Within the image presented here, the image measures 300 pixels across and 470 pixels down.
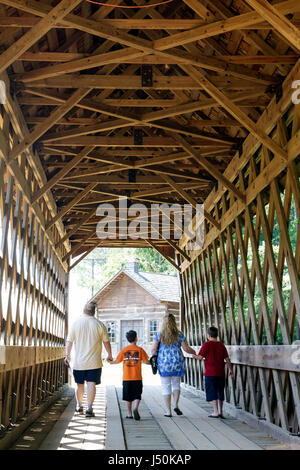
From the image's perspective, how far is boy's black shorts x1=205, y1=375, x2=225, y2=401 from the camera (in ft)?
25.0

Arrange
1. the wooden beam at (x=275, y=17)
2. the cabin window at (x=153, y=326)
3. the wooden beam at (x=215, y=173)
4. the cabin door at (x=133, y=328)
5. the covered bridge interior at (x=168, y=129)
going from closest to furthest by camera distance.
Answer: the wooden beam at (x=275, y=17) → the covered bridge interior at (x=168, y=129) → the wooden beam at (x=215, y=173) → the cabin window at (x=153, y=326) → the cabin door at (x=133, y=328)

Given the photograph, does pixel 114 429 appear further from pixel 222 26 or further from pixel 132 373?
pixel 222 26

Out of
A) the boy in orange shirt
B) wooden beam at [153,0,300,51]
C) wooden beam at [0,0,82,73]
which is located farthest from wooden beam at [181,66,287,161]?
the boy in orange shirt

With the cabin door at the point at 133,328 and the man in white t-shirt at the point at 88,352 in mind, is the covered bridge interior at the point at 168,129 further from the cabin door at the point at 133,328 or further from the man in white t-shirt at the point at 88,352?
the cabin door at the point at 133,328

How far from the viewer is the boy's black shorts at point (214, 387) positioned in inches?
300

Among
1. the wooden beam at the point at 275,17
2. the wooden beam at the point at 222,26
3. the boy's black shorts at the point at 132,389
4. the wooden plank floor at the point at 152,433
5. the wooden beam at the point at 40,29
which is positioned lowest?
the wooden plank floor at the point at 152,433

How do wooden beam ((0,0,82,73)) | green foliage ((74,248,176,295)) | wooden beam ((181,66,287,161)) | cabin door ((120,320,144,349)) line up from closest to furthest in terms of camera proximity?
wooden beam ((0,0,82,73))
wooden beam ((181,66,287,161))
cabin door ((120,320,144,349))
green foliage ((74,248,176,295))

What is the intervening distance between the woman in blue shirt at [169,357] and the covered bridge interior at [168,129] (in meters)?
0.83

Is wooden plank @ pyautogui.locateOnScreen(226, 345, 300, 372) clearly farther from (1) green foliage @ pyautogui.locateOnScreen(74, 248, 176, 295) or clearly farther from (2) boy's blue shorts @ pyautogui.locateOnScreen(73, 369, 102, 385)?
(1) green foliage @ pyautogui.locateOnScreen(74, 248, 176, 295)

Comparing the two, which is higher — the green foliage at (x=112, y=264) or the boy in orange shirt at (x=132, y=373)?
the green foliage at (x=112, y=264)

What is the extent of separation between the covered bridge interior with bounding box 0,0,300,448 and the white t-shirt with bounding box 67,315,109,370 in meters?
0.64

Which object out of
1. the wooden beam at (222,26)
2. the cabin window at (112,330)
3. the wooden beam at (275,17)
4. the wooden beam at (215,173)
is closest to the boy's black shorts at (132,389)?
the wooden beam at (215,173)
